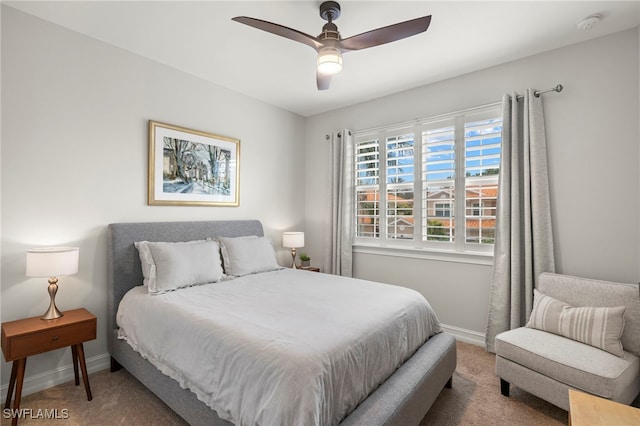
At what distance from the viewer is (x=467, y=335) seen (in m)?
3.24

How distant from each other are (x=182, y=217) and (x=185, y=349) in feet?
5.98

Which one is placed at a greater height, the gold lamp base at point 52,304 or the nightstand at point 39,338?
the gold lamp base at point 52,304

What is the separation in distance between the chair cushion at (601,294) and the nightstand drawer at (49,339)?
143 inches

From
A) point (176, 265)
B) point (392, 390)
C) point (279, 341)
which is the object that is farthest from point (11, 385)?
point (392, 390)

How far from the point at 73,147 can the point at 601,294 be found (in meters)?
4.33

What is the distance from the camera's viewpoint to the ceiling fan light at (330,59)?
80.2 inches

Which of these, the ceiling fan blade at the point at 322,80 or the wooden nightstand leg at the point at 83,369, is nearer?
the wooden nightstand leg at the point at 83,369

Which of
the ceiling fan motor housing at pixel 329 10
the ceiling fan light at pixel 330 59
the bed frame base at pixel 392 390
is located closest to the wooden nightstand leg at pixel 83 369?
the bed frame base at pixel 392 390

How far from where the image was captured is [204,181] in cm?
347

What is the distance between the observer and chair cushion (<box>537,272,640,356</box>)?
211 centimetres

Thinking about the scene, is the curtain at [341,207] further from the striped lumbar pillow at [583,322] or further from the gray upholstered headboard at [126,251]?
the striped lumbar pillow at [583,322]

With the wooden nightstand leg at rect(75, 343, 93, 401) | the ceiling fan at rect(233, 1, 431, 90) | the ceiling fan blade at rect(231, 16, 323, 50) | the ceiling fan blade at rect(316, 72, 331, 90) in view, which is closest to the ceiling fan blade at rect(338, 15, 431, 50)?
the ceiling fan at rect(233, 1, 431, 90)

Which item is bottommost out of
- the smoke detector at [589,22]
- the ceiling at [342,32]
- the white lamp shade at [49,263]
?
the white lamp shade at [49,263]

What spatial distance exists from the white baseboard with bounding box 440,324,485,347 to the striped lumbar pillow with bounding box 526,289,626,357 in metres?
0.80
